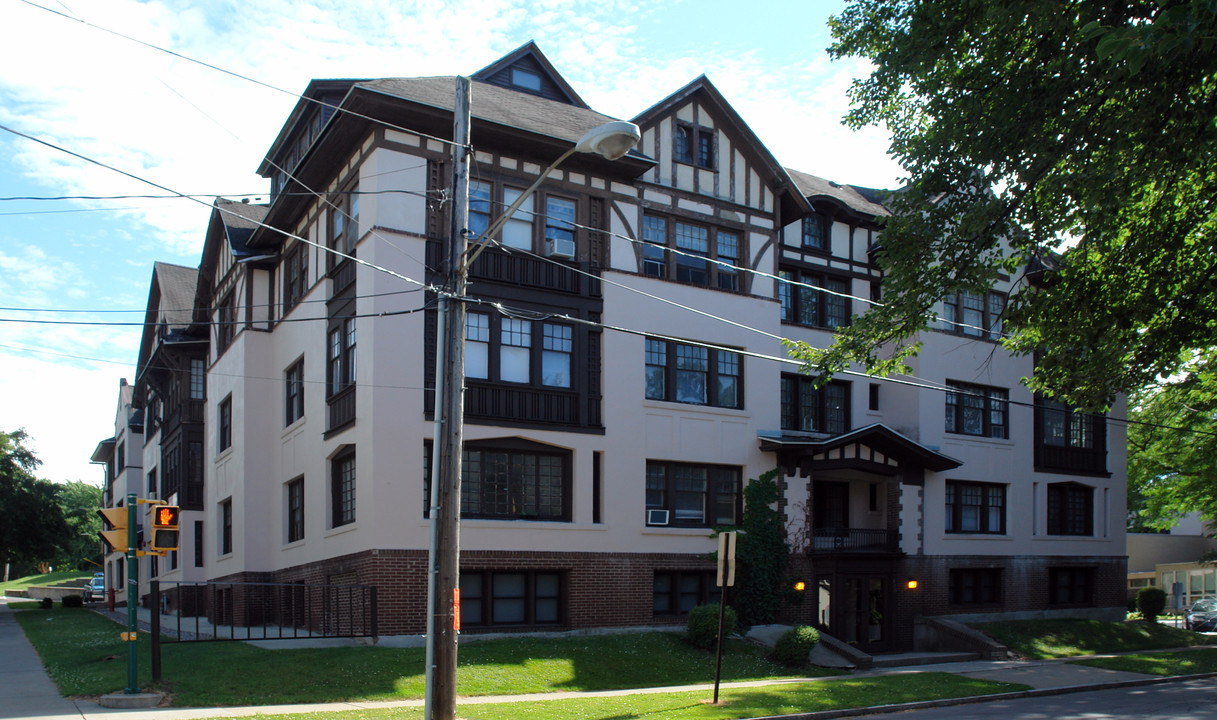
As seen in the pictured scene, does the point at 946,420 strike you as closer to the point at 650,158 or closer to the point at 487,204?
the point at 650,158

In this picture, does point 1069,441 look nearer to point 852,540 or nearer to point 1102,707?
point 852,540

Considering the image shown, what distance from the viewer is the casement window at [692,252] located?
89.4ft

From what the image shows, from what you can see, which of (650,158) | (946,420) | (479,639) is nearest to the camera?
(479,639)

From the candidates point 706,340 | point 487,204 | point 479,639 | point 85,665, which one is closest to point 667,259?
point 706,340

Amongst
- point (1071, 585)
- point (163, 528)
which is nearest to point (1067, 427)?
point (1071, 585)

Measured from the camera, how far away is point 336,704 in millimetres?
16531

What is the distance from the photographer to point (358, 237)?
23984 mm

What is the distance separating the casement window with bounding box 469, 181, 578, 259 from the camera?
2448 centimetres

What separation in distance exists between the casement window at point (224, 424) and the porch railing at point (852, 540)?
18563 mm

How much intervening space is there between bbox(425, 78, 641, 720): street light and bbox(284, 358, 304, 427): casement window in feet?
47.0

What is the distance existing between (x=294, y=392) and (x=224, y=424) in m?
6.82

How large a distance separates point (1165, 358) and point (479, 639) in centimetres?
1471

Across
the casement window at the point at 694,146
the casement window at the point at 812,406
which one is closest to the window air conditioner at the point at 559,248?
the casement window at the point at 694,146

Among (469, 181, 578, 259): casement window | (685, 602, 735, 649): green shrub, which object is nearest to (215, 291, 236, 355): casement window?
(469, 181, 578, 259): casement window
